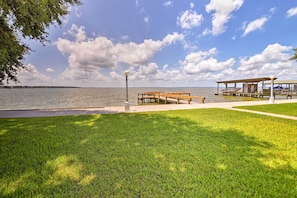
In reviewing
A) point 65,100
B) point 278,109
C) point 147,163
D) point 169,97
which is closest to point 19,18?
point 147,163

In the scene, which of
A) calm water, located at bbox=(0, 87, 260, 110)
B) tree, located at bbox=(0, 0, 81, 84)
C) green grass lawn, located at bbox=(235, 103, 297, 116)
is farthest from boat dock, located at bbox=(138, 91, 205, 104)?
tree, located at bbox=(0, 0, 81, 84)

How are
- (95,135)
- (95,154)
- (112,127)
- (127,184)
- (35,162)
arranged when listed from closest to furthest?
1. (127,184)
2. (35,162)
3. (95,154)
4. (95,135)
5. (112,127)

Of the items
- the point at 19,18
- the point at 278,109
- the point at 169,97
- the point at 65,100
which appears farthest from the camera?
the point at 65,100

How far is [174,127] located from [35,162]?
443cm

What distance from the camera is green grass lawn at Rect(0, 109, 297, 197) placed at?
239cm

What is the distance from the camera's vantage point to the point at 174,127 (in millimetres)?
6016

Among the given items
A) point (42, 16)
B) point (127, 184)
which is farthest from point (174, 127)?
point (42, 16)

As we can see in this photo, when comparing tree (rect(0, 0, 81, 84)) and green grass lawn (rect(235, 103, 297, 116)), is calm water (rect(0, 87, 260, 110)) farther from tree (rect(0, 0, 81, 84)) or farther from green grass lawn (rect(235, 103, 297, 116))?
tree (rect(0, 0, 81, 84))

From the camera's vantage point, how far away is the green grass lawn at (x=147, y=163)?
239 centimetres

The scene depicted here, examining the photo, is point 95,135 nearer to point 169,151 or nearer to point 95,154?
point 95,154

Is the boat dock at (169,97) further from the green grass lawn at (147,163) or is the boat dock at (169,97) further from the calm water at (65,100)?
the green grass lawn at (147,163)

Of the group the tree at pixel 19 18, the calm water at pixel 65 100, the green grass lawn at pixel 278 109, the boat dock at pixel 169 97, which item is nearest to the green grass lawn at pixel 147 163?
the tree at pixel 19 18

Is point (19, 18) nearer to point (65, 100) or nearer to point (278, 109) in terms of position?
point (278, 109)

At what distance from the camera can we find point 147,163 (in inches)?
125
